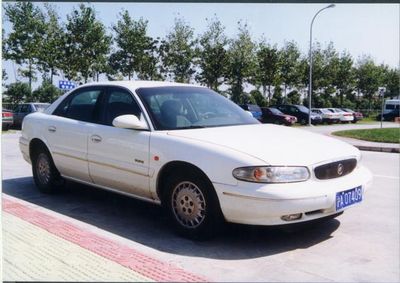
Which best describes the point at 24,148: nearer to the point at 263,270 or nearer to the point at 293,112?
the point at 263,270

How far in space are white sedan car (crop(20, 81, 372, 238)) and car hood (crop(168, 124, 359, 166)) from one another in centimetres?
1

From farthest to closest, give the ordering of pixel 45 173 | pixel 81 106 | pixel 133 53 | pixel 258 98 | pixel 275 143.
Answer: pixel 258 98 → pixel 133 53 → pixel 45 173 → pixel 81 106 → pixel 275 143

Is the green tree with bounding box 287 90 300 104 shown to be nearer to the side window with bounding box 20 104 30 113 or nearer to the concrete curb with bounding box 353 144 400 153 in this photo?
the side window with bounding box 20 104 30 113

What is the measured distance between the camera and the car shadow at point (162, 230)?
12.6ft

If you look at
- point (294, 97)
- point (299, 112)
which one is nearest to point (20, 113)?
point (299, 112)

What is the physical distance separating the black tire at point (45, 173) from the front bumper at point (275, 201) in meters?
2.74

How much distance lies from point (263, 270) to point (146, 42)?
18519 millimetres

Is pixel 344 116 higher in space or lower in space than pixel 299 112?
lower

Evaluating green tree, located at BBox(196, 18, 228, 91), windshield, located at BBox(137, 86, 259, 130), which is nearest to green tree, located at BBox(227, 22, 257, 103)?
green tree, located at BBox(196, 18, 228, 91)

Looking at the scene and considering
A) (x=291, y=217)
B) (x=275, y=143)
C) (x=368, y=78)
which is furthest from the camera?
(x=368, y=78)

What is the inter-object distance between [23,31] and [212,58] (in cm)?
1962

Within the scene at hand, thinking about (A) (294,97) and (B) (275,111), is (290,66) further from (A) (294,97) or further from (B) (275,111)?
(B) (275,111)

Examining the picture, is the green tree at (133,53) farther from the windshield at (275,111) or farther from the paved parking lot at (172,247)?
the paved parking lot at (172,247)

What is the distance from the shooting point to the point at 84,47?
20375 millimetres
